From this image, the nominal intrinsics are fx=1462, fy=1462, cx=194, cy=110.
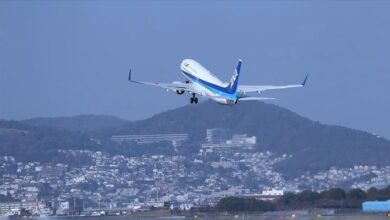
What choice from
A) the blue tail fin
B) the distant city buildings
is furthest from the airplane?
the distant city buildings

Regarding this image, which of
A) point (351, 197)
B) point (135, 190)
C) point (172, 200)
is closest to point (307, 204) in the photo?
point (351, 197)

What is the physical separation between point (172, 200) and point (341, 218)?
224 feet

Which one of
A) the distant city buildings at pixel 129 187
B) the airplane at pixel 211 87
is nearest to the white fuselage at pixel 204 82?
the airplane at pixel 211 87

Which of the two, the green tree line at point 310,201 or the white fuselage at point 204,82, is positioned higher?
the white fuselage at point 204,82

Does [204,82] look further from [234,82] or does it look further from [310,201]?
[310,201]

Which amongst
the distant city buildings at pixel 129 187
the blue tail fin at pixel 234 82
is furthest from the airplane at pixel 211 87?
the distant city buildings at pixel 129 187

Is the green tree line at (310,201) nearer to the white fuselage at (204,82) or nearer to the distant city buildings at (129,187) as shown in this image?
the white fuselage at (204,82)

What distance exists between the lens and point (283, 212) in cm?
12288

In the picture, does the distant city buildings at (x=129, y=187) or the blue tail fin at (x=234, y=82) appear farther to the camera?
the distant city buildings at (x=129, y=187)

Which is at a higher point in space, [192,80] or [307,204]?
[192,80]

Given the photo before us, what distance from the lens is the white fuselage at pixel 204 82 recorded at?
112 meters

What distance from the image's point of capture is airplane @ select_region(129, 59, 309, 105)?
111062 mm

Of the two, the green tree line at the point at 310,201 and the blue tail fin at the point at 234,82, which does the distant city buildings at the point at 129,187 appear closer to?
the green tree line at the point at 310,201

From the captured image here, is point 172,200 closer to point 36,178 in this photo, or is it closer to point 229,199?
point 36,178
